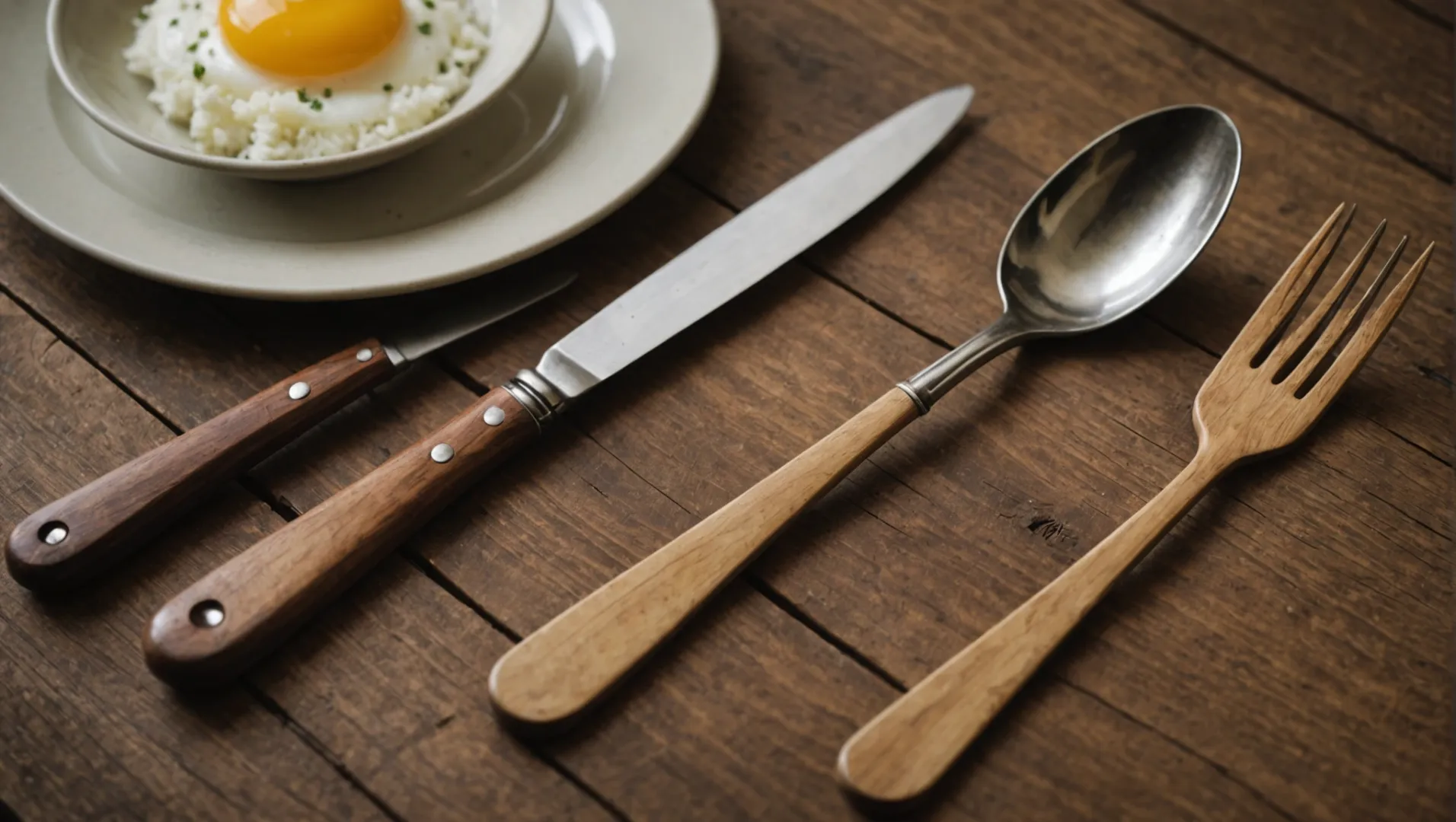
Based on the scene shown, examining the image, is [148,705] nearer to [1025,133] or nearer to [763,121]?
[763,121]

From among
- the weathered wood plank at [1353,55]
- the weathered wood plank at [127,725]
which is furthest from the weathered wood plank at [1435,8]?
the weathered wood plank at [127,725]

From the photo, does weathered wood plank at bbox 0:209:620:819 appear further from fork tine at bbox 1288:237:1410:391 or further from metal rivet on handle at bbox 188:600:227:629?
fork tine at bbox 1288:237:1410:391

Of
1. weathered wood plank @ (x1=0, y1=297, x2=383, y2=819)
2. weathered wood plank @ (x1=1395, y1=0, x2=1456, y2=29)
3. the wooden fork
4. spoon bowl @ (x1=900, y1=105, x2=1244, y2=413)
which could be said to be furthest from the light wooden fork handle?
weathered wood plank @ (x1=1395, y1=0, x2=1456, y2=29)

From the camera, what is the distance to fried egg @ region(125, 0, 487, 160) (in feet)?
4.05

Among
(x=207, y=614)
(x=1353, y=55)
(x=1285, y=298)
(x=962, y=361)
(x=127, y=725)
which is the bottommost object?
(x=127, y=725)

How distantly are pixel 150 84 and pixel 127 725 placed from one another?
737mm

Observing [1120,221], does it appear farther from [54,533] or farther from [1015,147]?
[54,533]

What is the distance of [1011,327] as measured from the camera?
1173 millimetres

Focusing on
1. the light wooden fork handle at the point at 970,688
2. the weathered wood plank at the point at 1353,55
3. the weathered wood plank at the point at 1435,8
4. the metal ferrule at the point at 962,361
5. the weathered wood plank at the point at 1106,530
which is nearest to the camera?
the light wooden fork handle at the point at 970,688

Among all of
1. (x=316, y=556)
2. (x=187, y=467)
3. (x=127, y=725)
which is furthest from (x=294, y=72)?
(x=127, y=725)

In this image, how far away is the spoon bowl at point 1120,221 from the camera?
121cm

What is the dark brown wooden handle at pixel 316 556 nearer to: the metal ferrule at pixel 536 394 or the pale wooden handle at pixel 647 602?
the metal ferrule at pixel 536 394

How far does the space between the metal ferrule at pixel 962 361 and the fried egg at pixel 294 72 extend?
620 mm

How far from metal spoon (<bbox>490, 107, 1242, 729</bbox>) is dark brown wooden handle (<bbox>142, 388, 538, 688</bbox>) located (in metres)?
0.17
